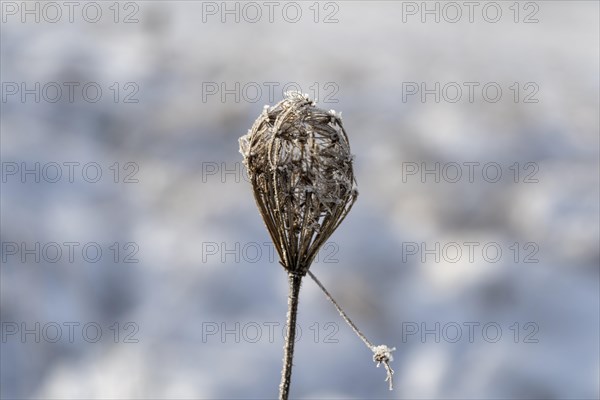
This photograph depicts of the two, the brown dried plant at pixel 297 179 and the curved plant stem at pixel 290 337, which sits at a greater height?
→ the brown dried plant at pixel 297 179

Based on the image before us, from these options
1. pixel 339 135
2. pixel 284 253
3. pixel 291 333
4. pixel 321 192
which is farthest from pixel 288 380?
pixel 339 135

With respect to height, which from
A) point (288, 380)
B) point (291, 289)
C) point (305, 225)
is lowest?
point (288, 380)

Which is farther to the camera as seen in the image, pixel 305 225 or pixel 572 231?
pixel 572 231

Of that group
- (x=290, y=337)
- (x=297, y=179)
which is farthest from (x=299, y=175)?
(x=290, y=337)

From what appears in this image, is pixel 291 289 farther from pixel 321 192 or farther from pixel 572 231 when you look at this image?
pixel 572 231

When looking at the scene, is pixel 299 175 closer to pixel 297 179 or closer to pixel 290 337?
pixel 297 179

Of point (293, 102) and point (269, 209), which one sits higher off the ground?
point (293, 102)

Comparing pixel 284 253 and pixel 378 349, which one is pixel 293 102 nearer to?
pixel 284 253
